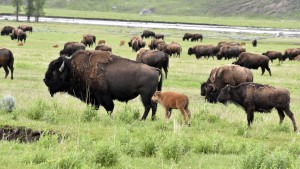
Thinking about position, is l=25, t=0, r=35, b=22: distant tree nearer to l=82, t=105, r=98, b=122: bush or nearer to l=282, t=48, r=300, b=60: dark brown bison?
l=282, t=48, r=300, b=60: dark brown bison

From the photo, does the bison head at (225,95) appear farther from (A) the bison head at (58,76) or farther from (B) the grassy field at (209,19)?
(B) the grassy field at (209,19)

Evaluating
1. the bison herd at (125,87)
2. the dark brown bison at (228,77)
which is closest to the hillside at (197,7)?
the dark brown bison at (228,77)

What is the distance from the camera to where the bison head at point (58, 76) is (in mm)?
14562

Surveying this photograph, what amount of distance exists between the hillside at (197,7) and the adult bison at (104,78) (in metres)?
154

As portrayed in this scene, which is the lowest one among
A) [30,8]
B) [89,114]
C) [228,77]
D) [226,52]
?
[226,52]

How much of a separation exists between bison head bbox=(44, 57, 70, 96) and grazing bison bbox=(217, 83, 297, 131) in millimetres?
4389

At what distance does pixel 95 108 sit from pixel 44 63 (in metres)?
17.8

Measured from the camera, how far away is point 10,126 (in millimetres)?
11438

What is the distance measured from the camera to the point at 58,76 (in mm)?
14719

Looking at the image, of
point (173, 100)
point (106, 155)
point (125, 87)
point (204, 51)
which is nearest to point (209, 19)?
point (204, 51)

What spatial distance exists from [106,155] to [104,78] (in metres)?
5.54

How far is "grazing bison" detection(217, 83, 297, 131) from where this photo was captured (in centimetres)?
1396

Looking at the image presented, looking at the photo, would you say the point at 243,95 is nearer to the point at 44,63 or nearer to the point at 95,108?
the point at 95,108

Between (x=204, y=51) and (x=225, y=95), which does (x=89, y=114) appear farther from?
(x=204, y=51)
